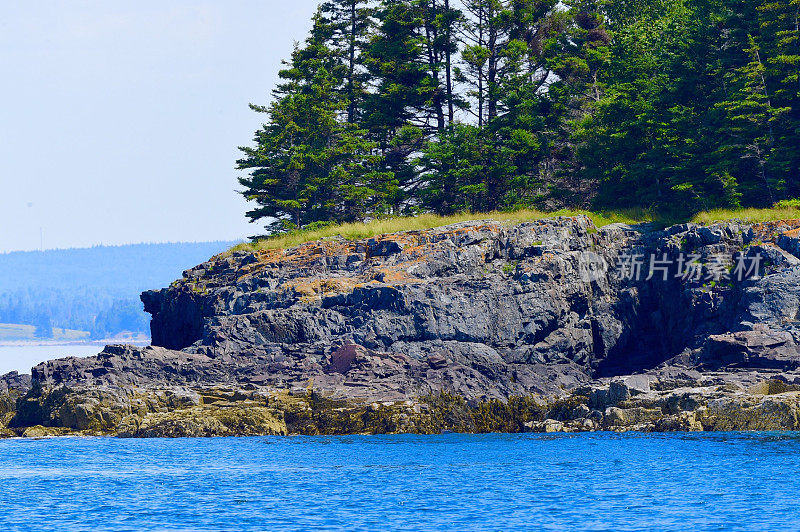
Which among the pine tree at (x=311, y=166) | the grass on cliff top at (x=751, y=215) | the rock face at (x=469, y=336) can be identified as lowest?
the rock face at (x=469, y=336)

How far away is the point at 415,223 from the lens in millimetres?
63031

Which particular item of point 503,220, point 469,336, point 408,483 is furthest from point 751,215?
point 408,483

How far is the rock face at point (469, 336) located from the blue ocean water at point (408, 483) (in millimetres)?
1847

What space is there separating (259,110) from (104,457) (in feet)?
134

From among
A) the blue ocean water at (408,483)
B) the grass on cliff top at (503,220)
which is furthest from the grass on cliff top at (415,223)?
the blue ocean water at (408,483)

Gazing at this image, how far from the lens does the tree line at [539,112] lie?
61.1 meters

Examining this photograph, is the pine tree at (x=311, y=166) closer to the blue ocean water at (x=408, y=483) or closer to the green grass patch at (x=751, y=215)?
the green grass patch at (x=751, y=215)

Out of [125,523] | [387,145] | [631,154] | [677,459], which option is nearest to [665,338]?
[631,154]

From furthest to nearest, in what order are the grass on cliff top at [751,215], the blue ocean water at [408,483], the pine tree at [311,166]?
the pine tree at [311,166]
the grass on cliff top at [751,215]
the blue ocean water at [408,483]

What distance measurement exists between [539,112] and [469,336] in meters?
24.6

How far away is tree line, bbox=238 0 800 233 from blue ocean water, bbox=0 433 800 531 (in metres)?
24.8

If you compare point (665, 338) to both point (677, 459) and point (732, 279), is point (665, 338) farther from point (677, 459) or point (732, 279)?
point (677, 459)

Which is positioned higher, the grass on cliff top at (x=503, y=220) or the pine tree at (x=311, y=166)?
the pine tree at (x=311, y=166)

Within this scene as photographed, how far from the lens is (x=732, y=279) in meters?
53.6
